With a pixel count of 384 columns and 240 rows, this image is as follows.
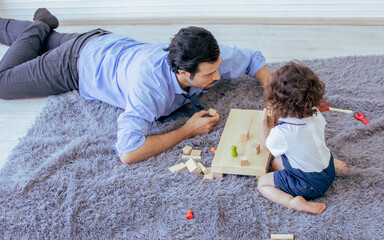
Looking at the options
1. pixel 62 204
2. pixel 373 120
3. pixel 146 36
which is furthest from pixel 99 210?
pixel 146 36

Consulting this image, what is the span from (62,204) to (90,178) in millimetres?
161

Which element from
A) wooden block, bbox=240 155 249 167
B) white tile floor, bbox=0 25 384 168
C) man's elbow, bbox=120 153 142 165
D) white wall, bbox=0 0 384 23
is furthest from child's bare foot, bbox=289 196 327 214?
white wall, bbox=0 0 384 23

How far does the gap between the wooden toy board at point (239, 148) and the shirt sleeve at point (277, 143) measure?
17cm

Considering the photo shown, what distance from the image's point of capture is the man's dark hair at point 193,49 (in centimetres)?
159

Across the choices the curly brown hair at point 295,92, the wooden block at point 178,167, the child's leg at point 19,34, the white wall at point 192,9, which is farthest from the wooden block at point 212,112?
the white wall at point 192,9

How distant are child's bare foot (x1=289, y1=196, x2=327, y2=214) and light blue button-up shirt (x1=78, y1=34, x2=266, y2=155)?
0.67 m

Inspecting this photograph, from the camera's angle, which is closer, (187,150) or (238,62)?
(187,150)

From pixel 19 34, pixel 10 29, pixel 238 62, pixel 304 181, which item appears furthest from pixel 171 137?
pixel 10 29

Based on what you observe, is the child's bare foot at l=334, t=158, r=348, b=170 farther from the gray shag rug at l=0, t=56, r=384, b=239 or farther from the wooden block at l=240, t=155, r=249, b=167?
the wooden block at l=240, t=155, r=249, b=167

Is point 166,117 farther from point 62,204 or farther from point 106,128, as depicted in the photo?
point 62,204

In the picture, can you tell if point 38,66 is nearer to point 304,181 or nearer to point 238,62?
point 238,62

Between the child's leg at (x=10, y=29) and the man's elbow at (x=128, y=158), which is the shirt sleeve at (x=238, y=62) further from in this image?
the child's leg at (x=10, y=29)

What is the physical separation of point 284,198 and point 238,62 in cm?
81

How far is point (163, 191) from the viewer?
157cm
